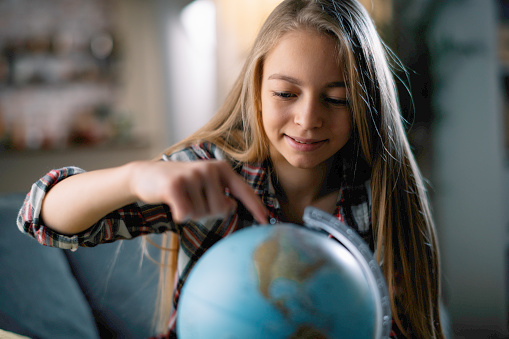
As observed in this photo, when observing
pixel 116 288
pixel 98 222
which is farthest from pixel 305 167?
pixel 116 288

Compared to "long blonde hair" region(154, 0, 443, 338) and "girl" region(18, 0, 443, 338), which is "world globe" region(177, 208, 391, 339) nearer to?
"girl" region(18, 0, 443, 338)

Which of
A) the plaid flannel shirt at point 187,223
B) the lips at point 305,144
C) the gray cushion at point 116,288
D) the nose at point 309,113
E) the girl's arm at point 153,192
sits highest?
the nose at point 309,113

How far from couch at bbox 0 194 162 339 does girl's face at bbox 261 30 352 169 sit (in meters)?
0.63

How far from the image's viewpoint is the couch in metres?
1.39

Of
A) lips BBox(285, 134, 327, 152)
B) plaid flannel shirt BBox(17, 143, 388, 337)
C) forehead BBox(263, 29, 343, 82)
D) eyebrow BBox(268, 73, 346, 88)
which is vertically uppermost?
forehead BBox(263, 29, 343, 82)

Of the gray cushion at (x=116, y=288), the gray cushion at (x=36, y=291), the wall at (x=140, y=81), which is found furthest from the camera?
the wall at (x=140, y=81)

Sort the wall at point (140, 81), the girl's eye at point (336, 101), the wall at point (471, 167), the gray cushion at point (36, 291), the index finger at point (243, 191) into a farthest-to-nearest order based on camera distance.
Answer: the wall at point (140, 81) → the wall at point (471, 167) → the gray cushion at point (36, 291) → the girl's eye at point (336, 101) → the index finger at point (243, 191)

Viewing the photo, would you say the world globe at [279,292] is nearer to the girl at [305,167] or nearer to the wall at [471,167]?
the girl at [305,167]

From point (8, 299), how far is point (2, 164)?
3258 millimetres

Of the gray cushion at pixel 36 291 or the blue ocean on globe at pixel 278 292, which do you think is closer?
the blue ocean on globe at pixel 278 292

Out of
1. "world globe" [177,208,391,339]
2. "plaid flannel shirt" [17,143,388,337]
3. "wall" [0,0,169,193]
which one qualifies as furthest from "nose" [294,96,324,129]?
"wall" [0,0,169,193]

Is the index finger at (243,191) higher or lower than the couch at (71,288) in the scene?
higher

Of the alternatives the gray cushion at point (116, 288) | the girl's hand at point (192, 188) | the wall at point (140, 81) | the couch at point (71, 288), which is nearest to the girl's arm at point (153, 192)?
the girl's hand at point (192, 188)

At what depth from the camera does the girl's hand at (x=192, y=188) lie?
0.74 metres
